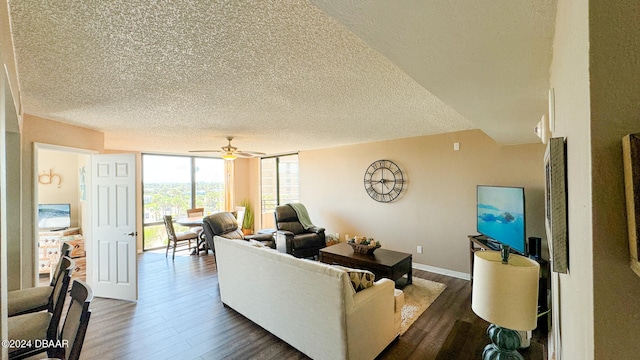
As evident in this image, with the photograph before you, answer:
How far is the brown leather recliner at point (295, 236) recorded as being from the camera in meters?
4.89

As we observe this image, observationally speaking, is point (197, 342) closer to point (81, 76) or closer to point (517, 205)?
point (81, 76)

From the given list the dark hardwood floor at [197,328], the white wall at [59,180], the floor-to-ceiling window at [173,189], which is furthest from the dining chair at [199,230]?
the white wall at [59,180]

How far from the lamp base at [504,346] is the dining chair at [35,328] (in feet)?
8.84

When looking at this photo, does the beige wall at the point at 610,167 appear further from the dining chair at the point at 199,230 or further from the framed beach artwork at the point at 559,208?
the dining chair at the point at 199,230

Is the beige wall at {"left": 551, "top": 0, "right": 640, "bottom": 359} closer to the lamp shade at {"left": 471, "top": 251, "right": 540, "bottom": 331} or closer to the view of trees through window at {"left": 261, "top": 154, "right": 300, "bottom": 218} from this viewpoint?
the lamp shade at {"left": 471, "top": 251, "right": 540, "bottom": 331}

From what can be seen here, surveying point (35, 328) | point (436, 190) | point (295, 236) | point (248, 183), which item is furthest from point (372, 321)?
point (248, 183)

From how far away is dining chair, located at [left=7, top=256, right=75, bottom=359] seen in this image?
1.78 meters

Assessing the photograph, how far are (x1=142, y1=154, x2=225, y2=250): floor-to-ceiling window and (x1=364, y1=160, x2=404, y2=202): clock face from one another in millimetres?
4630

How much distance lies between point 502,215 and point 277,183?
5.44 meters

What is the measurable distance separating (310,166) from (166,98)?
4.10m

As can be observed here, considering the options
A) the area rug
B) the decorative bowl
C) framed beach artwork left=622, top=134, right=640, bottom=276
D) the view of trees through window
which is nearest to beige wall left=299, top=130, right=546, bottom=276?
the area rug

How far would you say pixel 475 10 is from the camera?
0.91 metres

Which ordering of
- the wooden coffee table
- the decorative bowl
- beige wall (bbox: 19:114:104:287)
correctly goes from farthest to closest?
the decorative bowl → the wooden coffee table → beige wall (bbox: 19:114:104:287)

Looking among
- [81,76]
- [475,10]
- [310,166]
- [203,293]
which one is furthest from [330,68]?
[310,166]
